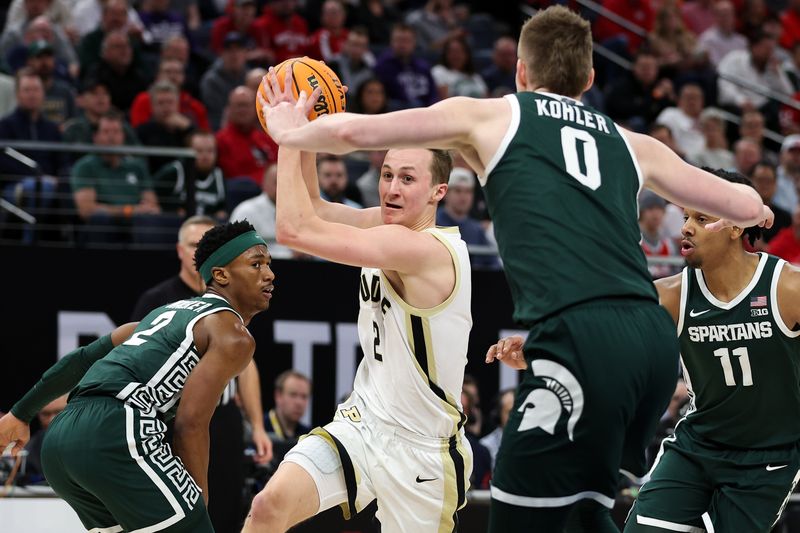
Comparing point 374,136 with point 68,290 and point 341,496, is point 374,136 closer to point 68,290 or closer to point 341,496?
point 341,496

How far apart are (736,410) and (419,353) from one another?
1.75 m

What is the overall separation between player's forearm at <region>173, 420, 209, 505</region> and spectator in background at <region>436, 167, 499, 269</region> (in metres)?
6.26

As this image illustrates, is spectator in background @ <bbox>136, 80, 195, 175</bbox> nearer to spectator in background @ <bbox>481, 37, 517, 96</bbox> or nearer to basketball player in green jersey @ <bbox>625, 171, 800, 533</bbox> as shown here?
spectator in background @ <bbox>481, 37, 517, 96</bbox>

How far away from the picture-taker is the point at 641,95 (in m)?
15.5

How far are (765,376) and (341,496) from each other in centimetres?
222

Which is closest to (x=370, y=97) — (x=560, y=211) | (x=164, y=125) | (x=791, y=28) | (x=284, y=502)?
(x=164, y=125)

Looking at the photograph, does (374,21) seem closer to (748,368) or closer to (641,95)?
(641,95)

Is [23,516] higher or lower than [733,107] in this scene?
lower

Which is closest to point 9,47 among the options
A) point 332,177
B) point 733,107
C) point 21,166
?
point 21,166

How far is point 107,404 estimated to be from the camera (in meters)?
5.29

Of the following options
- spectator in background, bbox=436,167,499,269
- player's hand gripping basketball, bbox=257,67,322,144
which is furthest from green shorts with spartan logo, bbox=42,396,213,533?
spectator in background, bbox=436,167,499,269

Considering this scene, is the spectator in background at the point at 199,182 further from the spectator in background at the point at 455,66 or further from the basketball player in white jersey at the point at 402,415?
the basketball player in white jersey at the point at 402,415

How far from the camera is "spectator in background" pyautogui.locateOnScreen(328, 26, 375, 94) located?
1409cm

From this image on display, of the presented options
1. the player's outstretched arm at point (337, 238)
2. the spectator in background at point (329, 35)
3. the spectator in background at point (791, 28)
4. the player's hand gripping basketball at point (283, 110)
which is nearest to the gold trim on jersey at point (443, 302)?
the player's outstretched arm at point (337, 238)
